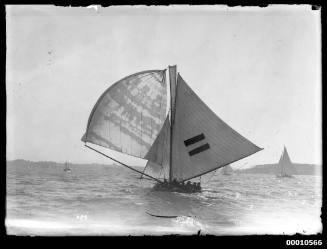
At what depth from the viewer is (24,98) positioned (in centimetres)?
1163

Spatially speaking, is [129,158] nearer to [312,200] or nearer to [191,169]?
[191,169]

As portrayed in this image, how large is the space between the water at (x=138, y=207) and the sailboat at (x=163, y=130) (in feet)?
2.55

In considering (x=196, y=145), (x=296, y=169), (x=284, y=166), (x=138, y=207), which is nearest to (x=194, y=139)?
(x=196, y=145)

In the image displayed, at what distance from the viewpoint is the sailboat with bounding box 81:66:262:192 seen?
11969 millimetres

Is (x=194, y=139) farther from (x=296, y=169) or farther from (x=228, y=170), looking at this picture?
(x=296, y=169)

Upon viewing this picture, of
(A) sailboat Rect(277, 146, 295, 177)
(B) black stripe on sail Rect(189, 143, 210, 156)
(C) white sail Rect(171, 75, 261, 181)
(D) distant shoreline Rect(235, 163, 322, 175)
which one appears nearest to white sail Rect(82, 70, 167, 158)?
(C) white sail Rect(171, 75, 261, 181)

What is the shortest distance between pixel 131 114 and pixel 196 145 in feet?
6.20

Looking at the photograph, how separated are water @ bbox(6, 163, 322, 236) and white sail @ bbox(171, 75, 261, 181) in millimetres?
847

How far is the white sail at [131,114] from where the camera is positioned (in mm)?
11844

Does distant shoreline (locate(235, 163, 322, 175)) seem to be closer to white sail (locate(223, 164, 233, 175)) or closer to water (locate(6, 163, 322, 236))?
water (locate(6, 163, 322, 236))

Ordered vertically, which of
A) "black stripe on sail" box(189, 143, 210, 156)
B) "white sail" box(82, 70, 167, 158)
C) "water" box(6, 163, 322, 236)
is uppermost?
"white sail" box(82, 70, 167, 158)

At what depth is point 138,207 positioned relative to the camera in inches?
452

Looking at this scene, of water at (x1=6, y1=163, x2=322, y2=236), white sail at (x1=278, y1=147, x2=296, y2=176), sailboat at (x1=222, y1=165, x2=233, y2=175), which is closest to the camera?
water at (x1=6, y1=163, x2=322, y2=236)

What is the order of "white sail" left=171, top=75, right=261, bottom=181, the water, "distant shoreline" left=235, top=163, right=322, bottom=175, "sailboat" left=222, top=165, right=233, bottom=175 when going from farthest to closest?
"sailboat" left=222, top=165, right=233, bottom=175 → "white sail" left=171, top=75, right=261, bottom=181 → "distant shoreline" left=235, top=163, right=322, bottom=175 → the water
